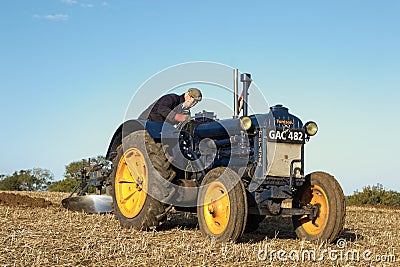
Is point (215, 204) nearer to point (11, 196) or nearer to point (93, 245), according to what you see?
point (93, 245)

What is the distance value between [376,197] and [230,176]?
15.5 meters

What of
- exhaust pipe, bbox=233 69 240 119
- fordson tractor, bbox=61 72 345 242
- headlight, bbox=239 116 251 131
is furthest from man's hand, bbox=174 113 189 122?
headlight, bbox=239 116 251 131

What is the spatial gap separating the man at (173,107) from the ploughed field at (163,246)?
5.80 feet

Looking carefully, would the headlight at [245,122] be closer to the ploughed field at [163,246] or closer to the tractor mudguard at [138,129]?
the tractor mudguard at [138,129]

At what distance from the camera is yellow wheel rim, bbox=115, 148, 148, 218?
8.09m

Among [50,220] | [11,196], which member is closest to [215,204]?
[50,220]

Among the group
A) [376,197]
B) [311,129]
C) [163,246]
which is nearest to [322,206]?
[311,129]

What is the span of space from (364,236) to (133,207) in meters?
3.72

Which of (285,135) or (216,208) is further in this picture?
(285,135)

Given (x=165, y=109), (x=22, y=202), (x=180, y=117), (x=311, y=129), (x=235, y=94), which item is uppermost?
(x=235, y=94)

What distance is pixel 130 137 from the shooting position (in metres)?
8.41

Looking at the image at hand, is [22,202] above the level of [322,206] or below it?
below

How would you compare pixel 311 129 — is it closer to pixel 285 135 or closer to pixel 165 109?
pixel 285 135

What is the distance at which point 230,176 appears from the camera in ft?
22.1
